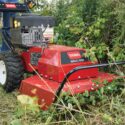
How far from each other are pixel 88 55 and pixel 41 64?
0.67m

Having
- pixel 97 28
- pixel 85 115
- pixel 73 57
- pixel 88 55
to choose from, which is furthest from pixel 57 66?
pixel 97 28

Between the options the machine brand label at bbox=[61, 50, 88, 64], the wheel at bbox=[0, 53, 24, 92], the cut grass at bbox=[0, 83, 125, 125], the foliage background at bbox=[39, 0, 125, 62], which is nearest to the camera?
the cut grass at bbox=[0, 83, 125, 125]

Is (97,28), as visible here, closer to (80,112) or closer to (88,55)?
(88,55)

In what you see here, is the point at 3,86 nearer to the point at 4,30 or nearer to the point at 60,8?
the point at 4,30

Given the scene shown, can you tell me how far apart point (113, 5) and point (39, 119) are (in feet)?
9.57

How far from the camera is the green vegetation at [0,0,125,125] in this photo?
3.99m

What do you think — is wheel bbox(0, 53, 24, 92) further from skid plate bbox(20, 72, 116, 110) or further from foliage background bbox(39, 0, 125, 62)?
foliage background bbox(39, 0, 125, 62)

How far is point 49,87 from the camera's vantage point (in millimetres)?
4500

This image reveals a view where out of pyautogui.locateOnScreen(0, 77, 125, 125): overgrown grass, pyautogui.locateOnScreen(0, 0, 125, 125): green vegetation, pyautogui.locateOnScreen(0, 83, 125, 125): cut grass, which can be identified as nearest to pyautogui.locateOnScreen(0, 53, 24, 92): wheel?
pyautogui.locateOnScreen(0, 0, 125, 125): green vegetation

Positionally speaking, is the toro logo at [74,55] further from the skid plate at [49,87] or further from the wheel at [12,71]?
the wheel at [12,71]

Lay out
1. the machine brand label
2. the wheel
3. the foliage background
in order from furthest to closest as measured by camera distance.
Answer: the foliage background, the wheel, the machine brand label

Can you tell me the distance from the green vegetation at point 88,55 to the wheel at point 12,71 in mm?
172

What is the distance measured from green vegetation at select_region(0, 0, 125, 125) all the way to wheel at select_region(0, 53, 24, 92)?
17 cm

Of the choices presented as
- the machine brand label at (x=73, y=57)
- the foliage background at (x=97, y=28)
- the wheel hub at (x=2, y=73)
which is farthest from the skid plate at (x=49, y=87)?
the foliage background at (x=97, y=28)
